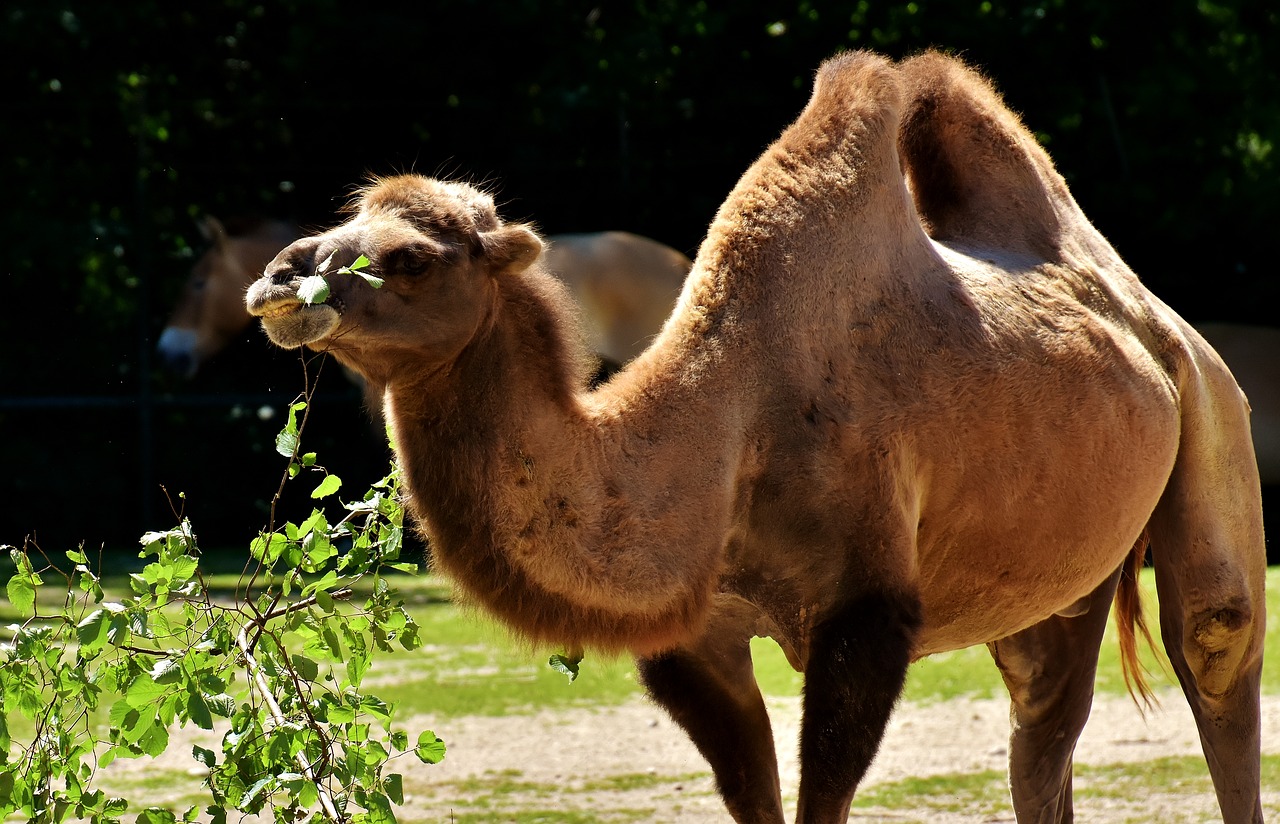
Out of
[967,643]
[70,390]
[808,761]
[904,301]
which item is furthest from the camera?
[70,390]

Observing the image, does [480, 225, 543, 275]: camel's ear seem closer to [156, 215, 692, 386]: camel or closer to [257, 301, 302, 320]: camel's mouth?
[257, 301, 302, 320]: camel's mouth

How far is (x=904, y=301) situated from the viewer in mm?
A: 3500

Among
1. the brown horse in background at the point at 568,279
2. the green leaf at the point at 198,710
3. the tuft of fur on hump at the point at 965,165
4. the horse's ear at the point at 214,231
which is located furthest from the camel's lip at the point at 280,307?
the horse's ear at the point at 214,231

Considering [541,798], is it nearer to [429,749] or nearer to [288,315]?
[429,749]

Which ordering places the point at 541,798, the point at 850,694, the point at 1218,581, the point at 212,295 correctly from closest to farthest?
the point at 850,694
the point at 1218,581
the point at 541,798
the point at 212,295

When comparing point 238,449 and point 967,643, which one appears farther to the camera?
point 238,449

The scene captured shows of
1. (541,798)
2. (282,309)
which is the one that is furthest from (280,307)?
(541,798)

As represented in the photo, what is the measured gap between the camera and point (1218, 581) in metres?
4.02

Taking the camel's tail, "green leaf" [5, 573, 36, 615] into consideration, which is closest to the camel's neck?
"green leaf" [5, 573, 36, 615]

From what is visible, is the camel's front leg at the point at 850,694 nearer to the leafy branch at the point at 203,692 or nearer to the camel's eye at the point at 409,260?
the leafy branch at the point at 203,692

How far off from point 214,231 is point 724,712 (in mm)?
6715

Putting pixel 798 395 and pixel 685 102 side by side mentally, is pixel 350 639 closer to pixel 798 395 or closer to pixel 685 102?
pixel 798 395

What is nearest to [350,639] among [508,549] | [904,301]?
[508,549]

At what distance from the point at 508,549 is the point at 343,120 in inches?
310
